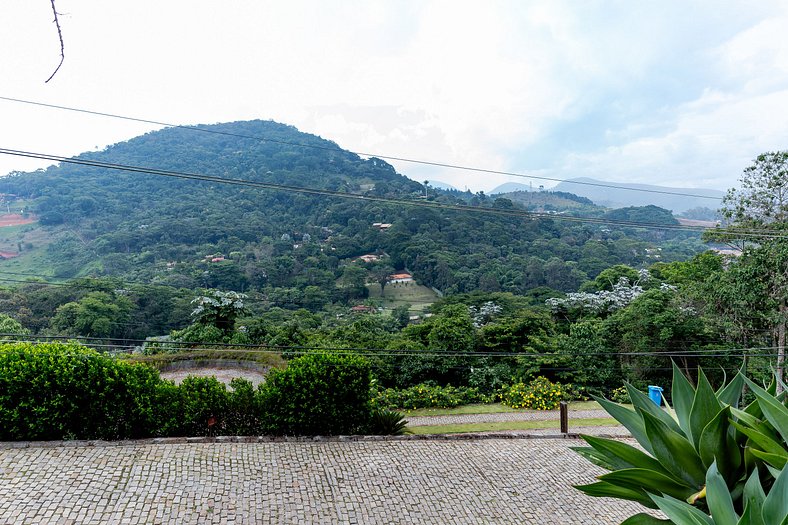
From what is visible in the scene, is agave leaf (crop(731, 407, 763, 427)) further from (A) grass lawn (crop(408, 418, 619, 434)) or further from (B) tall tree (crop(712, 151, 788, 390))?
(B) tall tree (crop(712, 151, 788, 390))

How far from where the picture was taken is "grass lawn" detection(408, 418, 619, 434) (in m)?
9.84

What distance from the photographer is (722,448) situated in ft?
6.64

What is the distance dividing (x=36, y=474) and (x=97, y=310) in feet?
60.5

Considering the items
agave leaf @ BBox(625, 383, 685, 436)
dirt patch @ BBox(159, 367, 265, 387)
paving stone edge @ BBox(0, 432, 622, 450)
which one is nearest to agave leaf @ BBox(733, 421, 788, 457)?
agave leaf @ BBox(625, 383, 685, 436)

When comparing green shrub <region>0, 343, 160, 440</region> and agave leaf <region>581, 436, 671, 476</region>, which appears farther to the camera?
green shrub <region>0, 343, 160, 440</region>

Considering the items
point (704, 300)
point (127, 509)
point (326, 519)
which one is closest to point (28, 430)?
point (127, 509)

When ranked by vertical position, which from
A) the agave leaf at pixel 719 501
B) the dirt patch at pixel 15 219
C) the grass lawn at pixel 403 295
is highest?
the dirt patch at pixel 15 219

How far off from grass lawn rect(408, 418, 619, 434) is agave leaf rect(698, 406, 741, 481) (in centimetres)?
805

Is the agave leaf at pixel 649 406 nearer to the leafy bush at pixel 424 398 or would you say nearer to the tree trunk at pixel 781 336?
the leafy bush at pixel 424 398

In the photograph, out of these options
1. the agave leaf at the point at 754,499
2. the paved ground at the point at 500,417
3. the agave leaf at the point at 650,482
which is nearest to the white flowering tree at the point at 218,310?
the paved ground at the point at 500,417

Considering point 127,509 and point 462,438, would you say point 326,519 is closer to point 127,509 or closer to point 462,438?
point 127,509

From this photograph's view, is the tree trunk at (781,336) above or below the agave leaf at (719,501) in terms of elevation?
below

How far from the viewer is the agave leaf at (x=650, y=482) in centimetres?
204

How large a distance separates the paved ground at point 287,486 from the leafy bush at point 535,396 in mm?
5658
